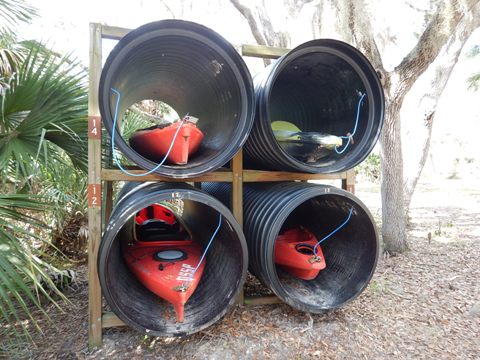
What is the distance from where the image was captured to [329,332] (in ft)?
8.92

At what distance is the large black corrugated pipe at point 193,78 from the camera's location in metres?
2.32

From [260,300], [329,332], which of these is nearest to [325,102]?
[260,300]

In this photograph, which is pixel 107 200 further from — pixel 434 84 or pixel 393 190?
pixel 434 84

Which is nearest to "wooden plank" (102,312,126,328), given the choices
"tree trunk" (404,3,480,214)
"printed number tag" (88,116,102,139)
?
"printed number tag" (88,116,102,139)

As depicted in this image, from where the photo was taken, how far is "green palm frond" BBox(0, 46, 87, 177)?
8.06 feet

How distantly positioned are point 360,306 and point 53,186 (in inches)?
144

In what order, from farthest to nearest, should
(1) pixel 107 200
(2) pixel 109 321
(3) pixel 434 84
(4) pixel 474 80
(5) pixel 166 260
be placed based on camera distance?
(4) pixel 474 80, (3) pixel 434 84, (1) pixel 107 200, (5) pixel 166 260, (2) pixel 109 321

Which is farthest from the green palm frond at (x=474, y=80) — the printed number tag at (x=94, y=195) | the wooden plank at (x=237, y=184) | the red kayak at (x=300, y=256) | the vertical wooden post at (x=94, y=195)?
the printed number tag at (x=94, y=195)

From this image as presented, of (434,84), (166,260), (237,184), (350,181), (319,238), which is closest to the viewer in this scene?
(166,260)

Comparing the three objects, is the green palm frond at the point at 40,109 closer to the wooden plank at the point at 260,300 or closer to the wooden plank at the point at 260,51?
the wooden plank at the point at 260,51

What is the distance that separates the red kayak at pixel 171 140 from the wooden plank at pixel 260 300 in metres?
1.44

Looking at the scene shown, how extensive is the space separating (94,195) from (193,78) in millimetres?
1553

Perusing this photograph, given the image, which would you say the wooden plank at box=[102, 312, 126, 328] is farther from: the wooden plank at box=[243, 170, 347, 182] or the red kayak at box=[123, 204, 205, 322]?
the wooden plank at box=[243, 170, 347, 182]

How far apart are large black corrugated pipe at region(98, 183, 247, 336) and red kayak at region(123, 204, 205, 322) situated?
0.39ft
